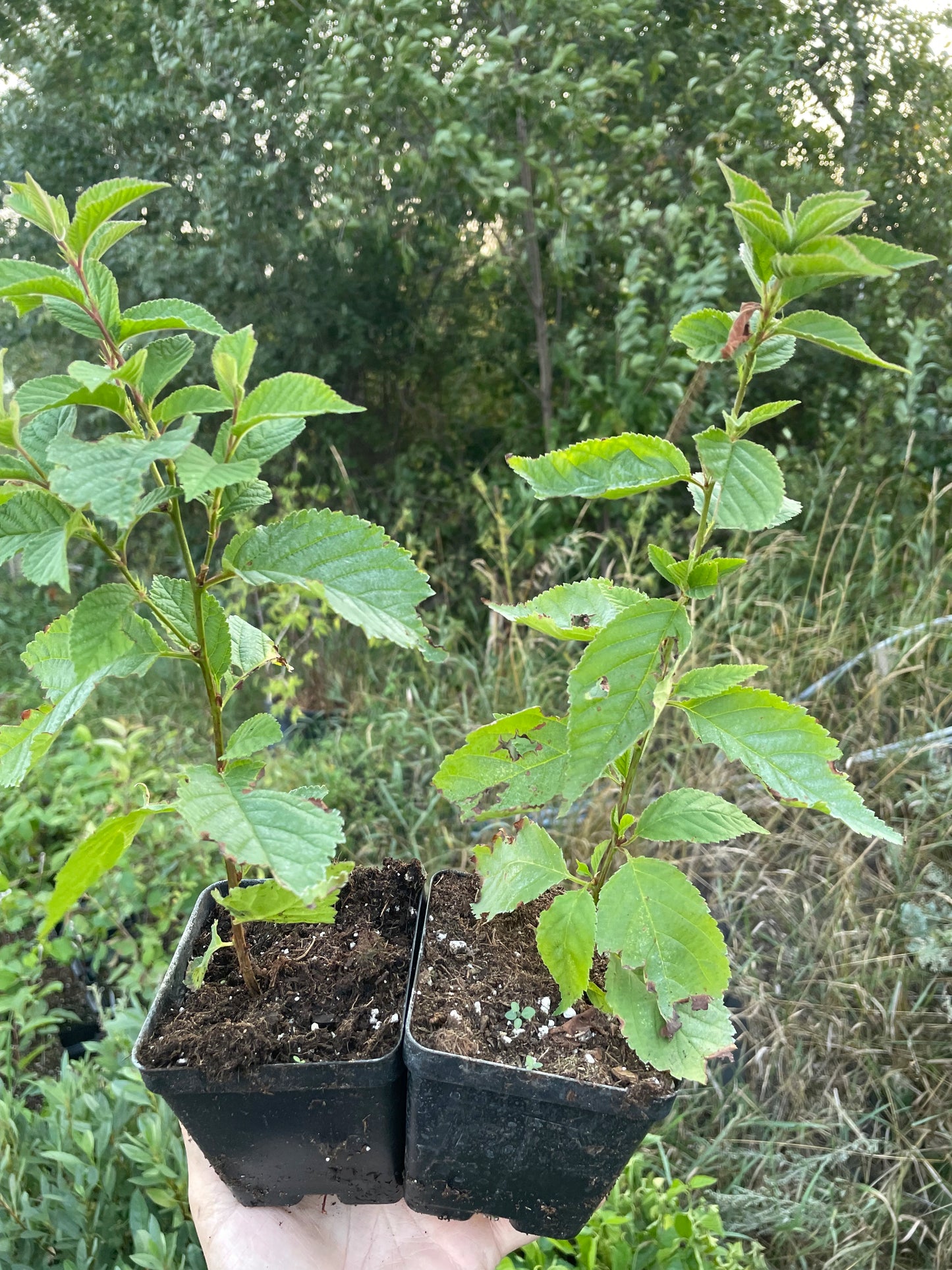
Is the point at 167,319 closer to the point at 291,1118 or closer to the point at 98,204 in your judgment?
the point at 98,204

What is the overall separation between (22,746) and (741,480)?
2.30 ft

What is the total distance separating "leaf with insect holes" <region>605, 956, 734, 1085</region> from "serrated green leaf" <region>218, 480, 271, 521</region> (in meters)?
0.58

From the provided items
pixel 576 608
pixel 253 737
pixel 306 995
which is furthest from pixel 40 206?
pixel 306 995

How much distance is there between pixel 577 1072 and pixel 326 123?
10.6 ft

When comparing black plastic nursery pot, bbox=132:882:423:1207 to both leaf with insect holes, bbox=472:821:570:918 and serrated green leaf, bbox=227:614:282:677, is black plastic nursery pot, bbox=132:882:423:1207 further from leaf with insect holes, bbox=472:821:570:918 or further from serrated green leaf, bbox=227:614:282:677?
serrated green leaf, bbox=227:614:282:677

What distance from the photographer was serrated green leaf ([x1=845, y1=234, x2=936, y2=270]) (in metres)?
0.64

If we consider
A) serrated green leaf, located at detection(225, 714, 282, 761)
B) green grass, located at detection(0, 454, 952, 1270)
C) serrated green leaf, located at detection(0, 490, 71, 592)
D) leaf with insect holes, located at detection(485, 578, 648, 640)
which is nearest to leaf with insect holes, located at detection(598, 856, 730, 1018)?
leaf with insect holes, located at detection(485, 578, 648, 640)

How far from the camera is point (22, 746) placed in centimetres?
78

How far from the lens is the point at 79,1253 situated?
133 cm

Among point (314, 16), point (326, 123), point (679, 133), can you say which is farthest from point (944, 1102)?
point (314, 16)

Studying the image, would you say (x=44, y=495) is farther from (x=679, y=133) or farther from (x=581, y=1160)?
(x=679, y=133)

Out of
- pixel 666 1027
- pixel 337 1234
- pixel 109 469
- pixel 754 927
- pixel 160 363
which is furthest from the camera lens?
pixel 754 927

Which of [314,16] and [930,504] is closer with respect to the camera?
[930,504]

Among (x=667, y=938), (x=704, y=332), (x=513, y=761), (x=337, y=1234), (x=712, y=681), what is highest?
(x=704, y=332)
